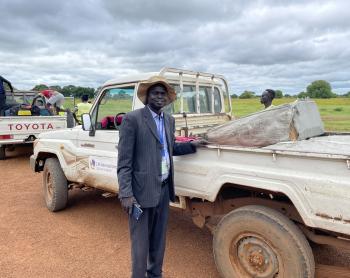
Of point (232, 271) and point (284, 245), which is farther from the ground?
point (284, 245)

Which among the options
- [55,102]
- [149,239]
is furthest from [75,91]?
[149,239]

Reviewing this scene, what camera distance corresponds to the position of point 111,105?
455 cm

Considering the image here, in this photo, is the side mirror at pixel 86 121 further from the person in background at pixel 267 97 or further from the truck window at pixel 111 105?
the person in background at pixel 267 97

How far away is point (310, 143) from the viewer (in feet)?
10.7

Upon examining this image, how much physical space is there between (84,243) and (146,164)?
207cm

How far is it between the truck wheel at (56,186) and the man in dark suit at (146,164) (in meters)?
2.65

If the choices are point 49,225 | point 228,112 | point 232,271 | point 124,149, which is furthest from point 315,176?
point 49,225

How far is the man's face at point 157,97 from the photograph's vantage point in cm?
291

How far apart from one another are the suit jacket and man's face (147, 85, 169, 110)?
70mm

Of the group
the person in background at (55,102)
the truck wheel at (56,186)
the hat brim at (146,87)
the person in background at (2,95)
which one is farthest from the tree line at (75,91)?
the hat brim at (146,87)

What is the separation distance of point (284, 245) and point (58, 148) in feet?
12.0

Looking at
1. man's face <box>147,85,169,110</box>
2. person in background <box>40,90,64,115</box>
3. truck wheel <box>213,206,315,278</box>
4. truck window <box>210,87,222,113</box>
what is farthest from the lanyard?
person in background <box>40,90,64,115</box>

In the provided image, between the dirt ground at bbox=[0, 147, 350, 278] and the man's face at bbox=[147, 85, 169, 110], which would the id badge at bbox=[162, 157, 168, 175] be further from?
the dirt ground at bbox=[0, 147, 350, 278]

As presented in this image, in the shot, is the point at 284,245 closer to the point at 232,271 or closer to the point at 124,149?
the point at 232,271
